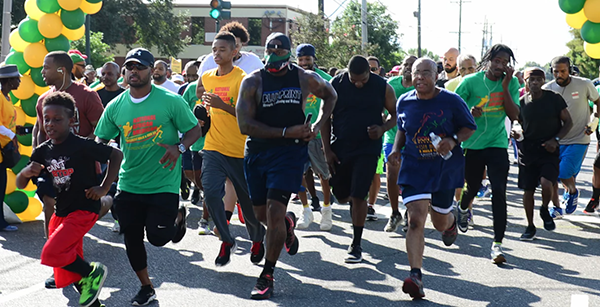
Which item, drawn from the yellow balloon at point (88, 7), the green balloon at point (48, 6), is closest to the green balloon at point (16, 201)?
the green balloon at point (48, 6)

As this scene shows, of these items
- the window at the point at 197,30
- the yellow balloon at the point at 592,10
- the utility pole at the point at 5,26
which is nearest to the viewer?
the yellow balloon at the point at 592,10

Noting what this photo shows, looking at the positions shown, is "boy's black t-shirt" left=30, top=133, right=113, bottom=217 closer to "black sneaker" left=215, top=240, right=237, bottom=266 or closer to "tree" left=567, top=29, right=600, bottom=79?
"black sneaker" left=215, top=240, right=237, bottom=266

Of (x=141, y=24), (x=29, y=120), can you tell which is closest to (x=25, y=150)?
(x=29, y=120)

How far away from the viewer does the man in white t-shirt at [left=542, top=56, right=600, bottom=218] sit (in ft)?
31.3

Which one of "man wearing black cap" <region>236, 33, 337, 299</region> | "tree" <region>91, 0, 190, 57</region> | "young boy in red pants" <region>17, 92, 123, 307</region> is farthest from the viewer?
"tree" <region>91, 0, 190, 57</region>

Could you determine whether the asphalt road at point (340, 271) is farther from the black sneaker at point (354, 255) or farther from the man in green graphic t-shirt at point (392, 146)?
the man in green graphic t-shirt at point (392, 146)

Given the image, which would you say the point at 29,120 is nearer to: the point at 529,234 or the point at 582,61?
the point at 529,234

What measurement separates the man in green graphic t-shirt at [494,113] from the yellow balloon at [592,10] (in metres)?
2.48

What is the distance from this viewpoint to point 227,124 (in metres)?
7.00

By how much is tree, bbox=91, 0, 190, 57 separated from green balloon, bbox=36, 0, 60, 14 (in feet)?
135

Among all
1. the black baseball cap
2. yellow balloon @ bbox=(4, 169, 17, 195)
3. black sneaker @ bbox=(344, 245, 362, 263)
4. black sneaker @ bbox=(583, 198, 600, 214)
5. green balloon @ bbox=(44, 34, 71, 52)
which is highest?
green balloon @ bbox=(44, 34, 71, 52)

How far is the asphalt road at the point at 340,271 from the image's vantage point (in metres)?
5.88

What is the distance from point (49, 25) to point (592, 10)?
6478 millimetres

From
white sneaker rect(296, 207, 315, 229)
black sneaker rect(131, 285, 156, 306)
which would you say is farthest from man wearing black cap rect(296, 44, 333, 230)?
black sneaker rect(131, 285, 156, 306)
